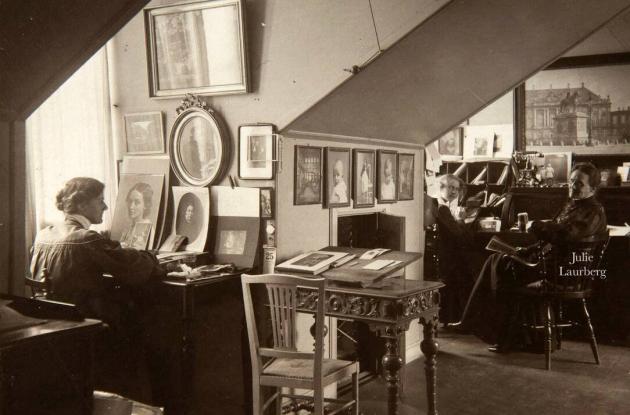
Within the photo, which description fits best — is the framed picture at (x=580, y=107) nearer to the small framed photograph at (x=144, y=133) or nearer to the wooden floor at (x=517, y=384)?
the wooden floor at (x=517, y=384)

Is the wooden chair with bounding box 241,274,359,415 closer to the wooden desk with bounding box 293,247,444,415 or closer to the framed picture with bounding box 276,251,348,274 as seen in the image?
the wooden desk with bounding box 293,247,444,415

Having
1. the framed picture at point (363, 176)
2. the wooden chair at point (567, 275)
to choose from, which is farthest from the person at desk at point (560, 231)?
the framed picture at point (363, 176)

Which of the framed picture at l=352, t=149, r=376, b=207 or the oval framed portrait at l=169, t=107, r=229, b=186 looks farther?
the framed picture at l=352, t=149, r=376, b=207

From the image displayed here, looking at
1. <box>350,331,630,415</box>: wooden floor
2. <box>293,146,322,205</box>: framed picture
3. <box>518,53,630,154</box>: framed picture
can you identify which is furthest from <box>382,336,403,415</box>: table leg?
<box>518,53,630,154</box>: framed picture

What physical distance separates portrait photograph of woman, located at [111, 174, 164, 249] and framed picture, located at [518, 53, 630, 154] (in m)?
6.07

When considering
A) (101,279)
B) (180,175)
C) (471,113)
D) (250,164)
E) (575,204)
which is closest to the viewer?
(101,279)

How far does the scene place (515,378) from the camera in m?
5.10

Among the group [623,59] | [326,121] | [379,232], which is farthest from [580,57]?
[326,121]

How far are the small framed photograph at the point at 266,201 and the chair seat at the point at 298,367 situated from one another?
87 centimetres

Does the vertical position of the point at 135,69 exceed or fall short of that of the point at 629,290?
it exceeds it

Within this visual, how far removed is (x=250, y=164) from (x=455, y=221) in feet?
9.32

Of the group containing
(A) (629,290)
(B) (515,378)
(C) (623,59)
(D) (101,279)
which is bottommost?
(B) (515,378)

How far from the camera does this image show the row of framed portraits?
163 inches

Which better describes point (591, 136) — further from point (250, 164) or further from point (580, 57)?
point (250, 164)
